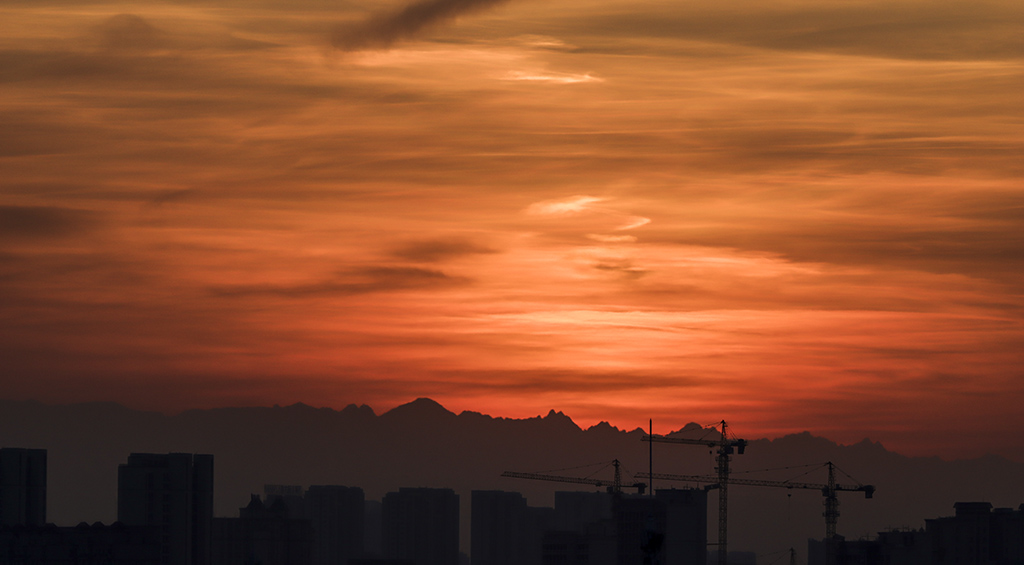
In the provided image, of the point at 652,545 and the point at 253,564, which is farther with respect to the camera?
the point at 253,564

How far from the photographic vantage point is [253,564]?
184125mm

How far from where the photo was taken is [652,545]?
4838 inches

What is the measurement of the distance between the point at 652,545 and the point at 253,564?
7658cm
